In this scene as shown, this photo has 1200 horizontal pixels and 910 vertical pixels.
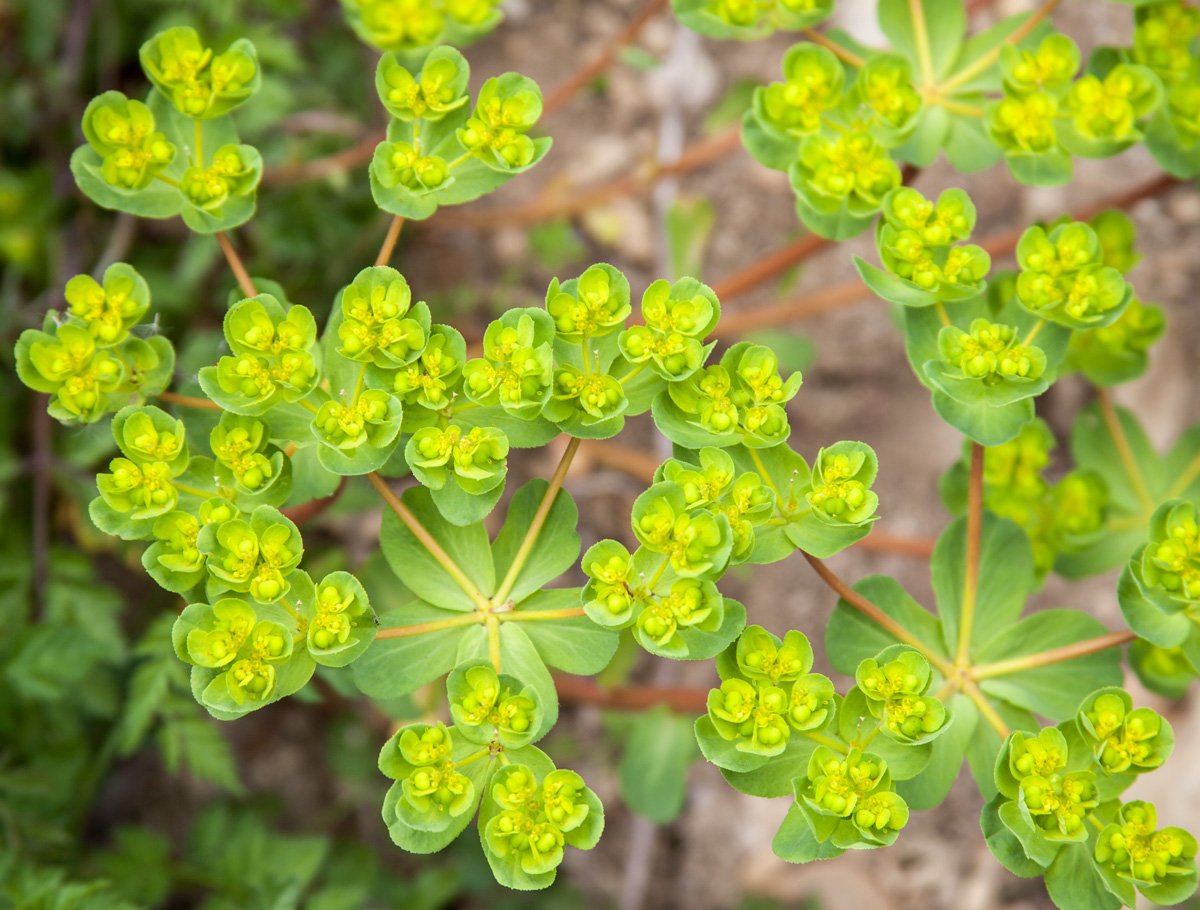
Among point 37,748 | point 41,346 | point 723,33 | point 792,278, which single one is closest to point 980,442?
point 723,33

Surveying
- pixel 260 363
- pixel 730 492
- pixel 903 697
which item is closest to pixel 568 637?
pixel 730 492

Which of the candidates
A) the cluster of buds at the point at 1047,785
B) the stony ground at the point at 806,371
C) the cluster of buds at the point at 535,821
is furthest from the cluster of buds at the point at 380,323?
the stony ground at the point at 806,371

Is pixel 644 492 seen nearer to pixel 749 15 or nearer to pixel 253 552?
pixel 253 552

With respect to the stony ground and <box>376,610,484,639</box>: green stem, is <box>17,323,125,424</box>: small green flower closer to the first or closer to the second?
<box>376,610,484,639</box>: green stem

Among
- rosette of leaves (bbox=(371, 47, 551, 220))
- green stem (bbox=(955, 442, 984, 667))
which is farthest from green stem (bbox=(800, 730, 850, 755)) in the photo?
rosette of leaves (bbox=(371, 47, 551, 220))

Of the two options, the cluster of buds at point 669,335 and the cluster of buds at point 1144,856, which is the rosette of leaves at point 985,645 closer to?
the cluster of buds at point 1144,856

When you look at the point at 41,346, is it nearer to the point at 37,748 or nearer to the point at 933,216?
the point at 37,748
